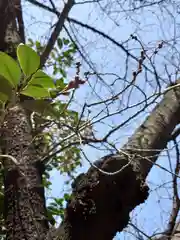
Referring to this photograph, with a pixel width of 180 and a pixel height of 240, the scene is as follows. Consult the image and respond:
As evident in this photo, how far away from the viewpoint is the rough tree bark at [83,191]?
2.44ft

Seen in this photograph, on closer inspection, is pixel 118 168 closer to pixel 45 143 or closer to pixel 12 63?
pixel 12 63

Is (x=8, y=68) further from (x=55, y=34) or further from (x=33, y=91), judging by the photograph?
(x=55, y=34)

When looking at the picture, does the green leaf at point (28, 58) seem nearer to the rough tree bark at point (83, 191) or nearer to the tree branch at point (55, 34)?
the rough tree bark at point (83, 191)

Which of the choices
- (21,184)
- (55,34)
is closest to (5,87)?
(21,184)

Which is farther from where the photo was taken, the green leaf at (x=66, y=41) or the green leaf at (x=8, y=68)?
the green leaf at (x=66, y=41)

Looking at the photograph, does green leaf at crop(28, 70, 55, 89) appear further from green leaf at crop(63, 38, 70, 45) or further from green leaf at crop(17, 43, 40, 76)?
green leaf at crop(63, 38, 70, 45)

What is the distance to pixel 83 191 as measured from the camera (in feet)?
2.52

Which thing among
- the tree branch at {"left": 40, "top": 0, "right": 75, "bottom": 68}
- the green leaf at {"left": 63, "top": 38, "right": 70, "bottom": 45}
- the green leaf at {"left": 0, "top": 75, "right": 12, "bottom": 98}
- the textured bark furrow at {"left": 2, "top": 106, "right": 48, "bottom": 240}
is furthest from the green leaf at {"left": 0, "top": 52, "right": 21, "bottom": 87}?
the green leaf at {"left": 63, "top": 38, "right": 70, "bottom": 45}

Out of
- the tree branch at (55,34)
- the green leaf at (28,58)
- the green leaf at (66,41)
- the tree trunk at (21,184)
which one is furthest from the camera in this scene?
the green leaf at (66,41)

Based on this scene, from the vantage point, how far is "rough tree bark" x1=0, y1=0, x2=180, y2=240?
0.74m

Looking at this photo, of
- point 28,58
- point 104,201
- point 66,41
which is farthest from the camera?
point 66,41

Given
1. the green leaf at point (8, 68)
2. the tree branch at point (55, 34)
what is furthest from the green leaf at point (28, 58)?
the tree branch at point (55, 34)

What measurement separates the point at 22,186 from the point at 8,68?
260 millimetres

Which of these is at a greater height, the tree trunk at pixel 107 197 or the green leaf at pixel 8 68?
the green leaf at pixel 8 68
